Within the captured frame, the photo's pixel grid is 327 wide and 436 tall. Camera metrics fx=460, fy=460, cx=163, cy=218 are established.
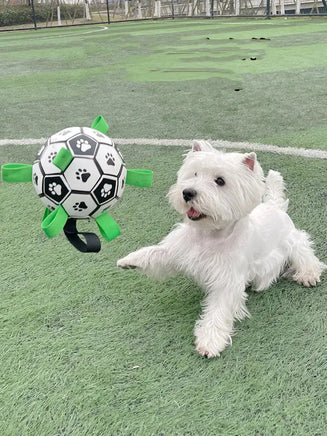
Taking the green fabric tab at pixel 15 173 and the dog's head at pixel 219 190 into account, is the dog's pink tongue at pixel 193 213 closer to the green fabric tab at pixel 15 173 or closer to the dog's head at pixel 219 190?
the dog's head at pixel 219 190

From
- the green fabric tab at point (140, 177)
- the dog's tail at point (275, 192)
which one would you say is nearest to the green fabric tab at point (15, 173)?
the green fabric tab at point (140, 177)

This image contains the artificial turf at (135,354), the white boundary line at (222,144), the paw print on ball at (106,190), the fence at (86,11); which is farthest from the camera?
the fence at (86,11)

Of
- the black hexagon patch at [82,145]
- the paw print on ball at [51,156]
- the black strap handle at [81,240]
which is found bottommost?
the black strap handle at [81,240]

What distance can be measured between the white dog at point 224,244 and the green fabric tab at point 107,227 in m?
0.29

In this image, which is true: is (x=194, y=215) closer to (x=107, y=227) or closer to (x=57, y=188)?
(x=107, y=227)

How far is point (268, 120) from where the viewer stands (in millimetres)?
5113

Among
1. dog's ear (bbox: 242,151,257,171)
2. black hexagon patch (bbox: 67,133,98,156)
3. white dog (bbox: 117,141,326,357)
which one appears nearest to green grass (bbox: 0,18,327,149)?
white dog (bbox: 117,141,326,357)

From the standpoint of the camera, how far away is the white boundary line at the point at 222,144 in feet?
13.4

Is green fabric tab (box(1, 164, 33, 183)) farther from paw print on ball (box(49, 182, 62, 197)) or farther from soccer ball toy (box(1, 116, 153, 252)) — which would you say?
paw print on ball (box(49, 182, 62, 197))

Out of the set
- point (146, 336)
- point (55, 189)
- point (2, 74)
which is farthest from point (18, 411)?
point (2, 74)

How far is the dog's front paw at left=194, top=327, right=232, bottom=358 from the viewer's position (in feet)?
6.48

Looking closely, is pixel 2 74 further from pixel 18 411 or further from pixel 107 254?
pixel 18 411

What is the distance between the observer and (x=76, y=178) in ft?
5.99

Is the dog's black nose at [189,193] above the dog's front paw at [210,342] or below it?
above
